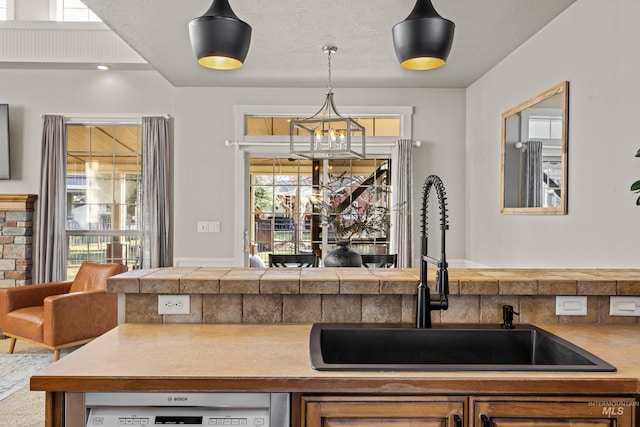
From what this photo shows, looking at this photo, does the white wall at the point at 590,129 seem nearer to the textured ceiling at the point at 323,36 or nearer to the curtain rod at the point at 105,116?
the textured ceiling at the point at 323,36

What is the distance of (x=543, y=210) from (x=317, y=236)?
8.11 feet

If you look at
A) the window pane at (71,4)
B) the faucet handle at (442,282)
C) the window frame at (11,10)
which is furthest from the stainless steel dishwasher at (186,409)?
the window frame at (11,10)

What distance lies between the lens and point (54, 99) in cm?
488

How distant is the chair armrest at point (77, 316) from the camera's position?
3553 millimetres

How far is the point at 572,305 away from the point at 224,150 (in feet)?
12.9

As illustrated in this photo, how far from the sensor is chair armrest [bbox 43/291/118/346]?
3.55m

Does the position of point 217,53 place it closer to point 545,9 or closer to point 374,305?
point 374,305

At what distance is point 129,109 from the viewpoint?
4926mm

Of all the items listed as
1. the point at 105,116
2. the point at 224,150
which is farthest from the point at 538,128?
the point at 105,116

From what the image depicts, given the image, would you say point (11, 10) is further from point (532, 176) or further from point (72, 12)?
point (532, 176)

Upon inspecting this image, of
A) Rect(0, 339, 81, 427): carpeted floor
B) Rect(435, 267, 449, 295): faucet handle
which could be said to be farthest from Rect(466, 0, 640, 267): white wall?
Rect(0, 339, 81, 427): carpeted floor

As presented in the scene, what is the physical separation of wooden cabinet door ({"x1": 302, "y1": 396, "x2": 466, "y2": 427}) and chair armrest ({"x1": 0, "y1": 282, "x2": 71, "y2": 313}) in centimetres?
386

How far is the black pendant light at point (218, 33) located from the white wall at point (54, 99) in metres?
3.72

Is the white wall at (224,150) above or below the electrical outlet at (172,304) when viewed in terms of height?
above
